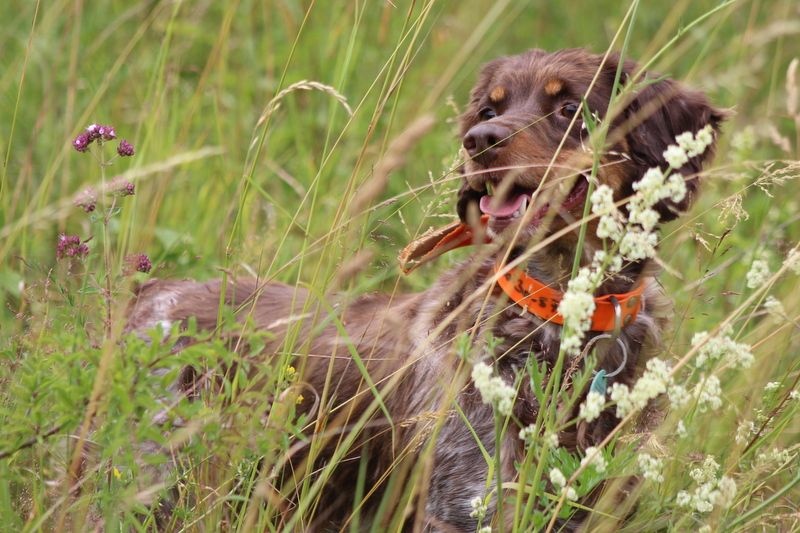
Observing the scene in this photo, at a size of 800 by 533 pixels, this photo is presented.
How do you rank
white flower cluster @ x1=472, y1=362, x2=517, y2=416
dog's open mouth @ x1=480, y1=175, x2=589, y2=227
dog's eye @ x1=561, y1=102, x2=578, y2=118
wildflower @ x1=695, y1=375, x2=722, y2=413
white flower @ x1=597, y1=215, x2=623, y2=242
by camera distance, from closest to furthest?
1. white flower cluster @ x1=472, y1=362, x2=517, y2=416
2. white flower @ x1=597, y1=215, x2=623, y2=242
3. wildflower @ x1=695, y1=375, x2=722, y2=413
4. dog's open mouth @ x1=480, y1=175, x2=589, y2=227
5. dog's eye @ x1=561, y1=102, x2=578, y2=118

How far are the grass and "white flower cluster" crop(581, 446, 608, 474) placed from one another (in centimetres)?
5

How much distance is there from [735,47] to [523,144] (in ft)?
7.90

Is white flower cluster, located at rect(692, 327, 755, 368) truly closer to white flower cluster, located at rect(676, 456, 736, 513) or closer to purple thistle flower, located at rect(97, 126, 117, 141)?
white flower cluster, located at rect(676, 456, 736, 513)

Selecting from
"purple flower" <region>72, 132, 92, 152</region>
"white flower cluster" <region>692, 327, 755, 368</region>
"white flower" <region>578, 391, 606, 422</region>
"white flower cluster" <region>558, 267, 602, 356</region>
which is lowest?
"white flower cluster" <region>692, 327, 755, 368</region>

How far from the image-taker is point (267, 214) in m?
4.29

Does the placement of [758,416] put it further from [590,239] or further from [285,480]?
[285,480]

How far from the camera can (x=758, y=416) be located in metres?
2.72

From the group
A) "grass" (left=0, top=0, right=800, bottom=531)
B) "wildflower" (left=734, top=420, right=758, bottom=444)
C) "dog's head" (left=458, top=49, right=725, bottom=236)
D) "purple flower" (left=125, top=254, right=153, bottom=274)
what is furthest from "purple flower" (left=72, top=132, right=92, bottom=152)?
"wildflower" (left=734, top=420, right=758, bottom=444)

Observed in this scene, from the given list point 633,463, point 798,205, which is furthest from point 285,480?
point 798,205

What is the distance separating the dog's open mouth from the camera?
3146 mm

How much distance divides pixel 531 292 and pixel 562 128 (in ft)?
2.20

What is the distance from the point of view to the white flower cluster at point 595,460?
6.85 feet

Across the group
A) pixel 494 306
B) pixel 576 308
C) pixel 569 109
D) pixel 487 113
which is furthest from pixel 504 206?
pixel 576 308

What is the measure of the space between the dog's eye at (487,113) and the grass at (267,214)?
0.13m
